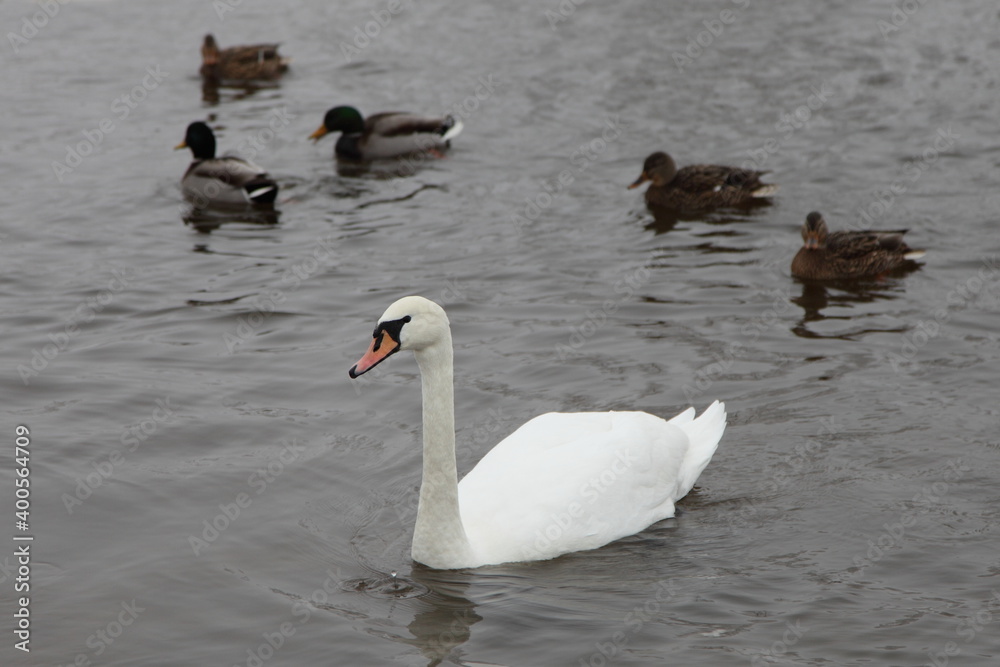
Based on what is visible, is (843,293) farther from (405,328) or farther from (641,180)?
(405,328)

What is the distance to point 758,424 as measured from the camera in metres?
9.23

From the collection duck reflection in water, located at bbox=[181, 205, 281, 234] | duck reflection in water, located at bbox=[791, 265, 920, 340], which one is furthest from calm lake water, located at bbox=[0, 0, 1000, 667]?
duck reflection in water, located at bbox=[181, 205, 281, 234]

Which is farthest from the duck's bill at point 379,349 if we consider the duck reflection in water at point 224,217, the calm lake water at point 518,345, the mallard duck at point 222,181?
the mallard duck at point 222,181

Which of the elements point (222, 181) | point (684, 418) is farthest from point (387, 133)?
point (684, 418)

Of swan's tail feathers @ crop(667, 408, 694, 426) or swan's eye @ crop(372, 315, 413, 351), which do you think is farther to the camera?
swan's tail feathers @ crop(667, 408, 694, 426)

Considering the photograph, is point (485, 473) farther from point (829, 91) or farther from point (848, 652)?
point (829, 91)

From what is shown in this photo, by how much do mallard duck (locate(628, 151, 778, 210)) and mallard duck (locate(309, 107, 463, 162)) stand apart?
336cm

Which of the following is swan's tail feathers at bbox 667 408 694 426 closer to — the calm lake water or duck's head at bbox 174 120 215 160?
the calm lake water

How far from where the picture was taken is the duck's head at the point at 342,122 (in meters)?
17.2

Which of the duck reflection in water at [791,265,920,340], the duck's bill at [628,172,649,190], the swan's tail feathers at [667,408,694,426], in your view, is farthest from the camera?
the duck's bill at [628,172,649,190]

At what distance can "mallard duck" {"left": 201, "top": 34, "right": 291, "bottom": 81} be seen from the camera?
68.0 ft

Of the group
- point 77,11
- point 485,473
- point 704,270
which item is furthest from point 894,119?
point 77,11

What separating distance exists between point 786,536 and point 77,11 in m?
21.0

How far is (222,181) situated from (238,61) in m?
5.95
